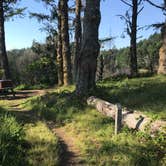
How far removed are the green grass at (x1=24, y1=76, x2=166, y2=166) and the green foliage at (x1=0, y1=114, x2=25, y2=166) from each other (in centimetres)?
144

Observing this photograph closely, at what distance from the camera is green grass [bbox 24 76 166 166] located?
7035 mm

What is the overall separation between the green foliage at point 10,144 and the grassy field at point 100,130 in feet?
0.83

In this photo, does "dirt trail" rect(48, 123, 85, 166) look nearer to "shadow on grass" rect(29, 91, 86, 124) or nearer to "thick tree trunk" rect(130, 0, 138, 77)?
"shadow on grass" rect(29, 91, 86, 124)

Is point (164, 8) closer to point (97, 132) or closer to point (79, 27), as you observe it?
point (79, 27)

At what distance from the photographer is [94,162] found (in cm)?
715

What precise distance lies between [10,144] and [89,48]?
8.07 meters

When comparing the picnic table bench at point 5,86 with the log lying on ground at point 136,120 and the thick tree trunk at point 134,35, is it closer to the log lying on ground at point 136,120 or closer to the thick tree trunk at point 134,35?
the thick tree trunk at point 134,35

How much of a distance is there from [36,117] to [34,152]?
5.63m

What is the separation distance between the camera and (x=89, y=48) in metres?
14.7

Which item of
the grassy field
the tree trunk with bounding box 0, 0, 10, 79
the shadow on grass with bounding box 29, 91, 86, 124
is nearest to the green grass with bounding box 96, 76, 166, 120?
the grassy field

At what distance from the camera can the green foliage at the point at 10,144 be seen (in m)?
6.57

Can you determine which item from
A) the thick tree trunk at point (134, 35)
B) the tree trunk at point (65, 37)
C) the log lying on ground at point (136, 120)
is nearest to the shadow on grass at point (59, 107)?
the log lying on ground at point (136, 120)

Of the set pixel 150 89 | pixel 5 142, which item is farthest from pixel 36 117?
pixel 5 142

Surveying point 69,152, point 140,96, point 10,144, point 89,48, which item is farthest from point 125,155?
point 89,48
